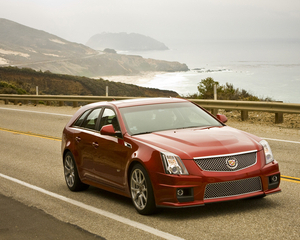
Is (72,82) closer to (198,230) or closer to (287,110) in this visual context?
(287,110)

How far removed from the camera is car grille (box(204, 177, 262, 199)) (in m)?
5.76

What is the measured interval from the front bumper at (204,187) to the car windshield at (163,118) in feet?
3.91

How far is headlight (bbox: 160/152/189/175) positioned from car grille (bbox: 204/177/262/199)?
13.7 inches

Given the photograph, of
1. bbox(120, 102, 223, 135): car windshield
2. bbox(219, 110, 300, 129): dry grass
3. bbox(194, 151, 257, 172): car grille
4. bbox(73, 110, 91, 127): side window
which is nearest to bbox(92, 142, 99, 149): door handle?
bbox(120, 102, 223, 135): car windshield

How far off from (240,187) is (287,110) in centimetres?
1046

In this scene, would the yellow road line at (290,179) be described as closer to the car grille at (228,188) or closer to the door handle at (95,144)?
the car grille at (228,188)

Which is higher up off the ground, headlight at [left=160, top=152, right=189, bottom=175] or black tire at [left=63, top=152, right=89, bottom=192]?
headlight at [left=160, top=152, right=189, bottom=175]

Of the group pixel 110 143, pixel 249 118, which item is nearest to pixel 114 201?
pixel 110 143

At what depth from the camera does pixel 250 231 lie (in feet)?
17.4

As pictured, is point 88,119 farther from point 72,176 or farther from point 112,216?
point 112,216

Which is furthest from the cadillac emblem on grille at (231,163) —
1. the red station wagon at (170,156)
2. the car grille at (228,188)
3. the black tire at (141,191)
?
the black tire at (141,191)

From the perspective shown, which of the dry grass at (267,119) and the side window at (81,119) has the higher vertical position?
the side window at (81,119)

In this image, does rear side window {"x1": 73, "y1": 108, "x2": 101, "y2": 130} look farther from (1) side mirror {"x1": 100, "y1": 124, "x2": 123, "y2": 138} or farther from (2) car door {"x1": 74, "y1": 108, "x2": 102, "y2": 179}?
(1) side mirror {"x1": 100, "y1": 124, "x2": 123, "y2": 138}

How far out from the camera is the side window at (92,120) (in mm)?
7785
